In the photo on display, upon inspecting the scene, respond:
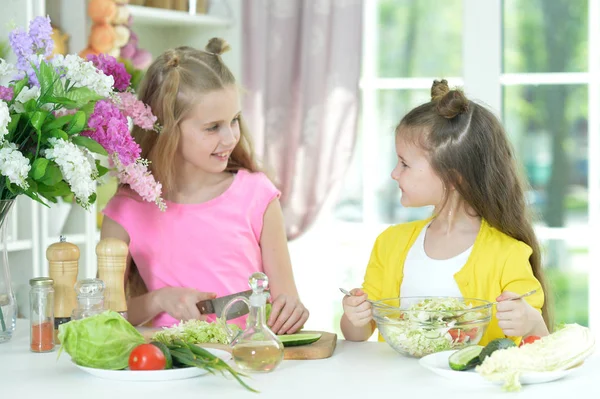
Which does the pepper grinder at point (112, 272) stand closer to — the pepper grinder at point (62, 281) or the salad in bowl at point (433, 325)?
the pepper grinder at point (62, 281)

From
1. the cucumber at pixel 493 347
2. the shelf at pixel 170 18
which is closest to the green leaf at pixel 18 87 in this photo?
the cucumber at pixel 493 347

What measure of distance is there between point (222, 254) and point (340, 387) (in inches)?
36.8

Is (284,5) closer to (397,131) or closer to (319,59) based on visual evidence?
(319,59)

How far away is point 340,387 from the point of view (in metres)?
1.44

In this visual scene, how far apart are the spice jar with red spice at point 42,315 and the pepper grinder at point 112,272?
0.13m

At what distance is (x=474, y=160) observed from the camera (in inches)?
79.3

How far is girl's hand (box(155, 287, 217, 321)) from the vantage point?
6.56ft

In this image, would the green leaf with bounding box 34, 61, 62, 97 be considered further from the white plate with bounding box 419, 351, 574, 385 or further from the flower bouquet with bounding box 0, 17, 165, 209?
the white plate with bounding box 419, 351, 574, 385

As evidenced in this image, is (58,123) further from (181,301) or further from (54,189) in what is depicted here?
(181,301)

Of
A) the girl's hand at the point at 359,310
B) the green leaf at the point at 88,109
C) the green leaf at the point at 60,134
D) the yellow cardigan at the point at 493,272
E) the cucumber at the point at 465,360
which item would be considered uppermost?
the green leaf at the point at 88,109

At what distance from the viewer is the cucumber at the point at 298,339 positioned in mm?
1687

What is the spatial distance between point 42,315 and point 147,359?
0.35 meters

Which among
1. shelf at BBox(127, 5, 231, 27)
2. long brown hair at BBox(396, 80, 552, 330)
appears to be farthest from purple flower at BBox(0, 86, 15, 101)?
shelf at BBox(127, 5, 231, 27)

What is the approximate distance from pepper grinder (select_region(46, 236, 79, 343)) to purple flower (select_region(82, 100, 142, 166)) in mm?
228
